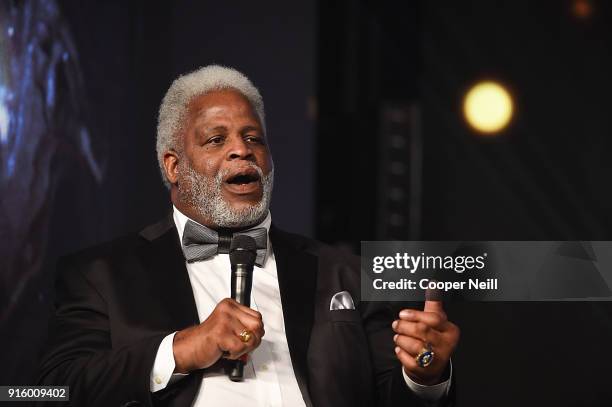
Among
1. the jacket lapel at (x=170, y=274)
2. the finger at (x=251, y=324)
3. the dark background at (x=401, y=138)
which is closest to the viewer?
the finger at (x=251, y=324)

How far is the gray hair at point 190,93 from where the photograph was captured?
2445 mm

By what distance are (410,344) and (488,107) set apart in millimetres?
1603

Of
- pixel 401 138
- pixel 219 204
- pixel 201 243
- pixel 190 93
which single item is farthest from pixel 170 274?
pixel 401 138

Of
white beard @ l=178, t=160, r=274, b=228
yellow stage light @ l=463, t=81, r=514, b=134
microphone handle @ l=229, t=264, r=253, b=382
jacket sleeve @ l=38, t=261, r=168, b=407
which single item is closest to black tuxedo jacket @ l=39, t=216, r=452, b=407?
jacket sleeve @ l=38, t=261, r=168, b=407

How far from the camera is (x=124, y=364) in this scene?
205cm

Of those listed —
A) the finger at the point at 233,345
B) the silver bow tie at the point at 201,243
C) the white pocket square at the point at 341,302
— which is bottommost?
the finger at the point at 233,345

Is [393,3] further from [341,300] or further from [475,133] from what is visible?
[341,300]

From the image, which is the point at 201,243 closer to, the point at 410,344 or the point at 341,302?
the point at 341,302

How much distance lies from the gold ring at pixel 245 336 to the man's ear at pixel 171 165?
2.41 ft

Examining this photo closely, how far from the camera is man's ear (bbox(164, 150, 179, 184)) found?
2514mm

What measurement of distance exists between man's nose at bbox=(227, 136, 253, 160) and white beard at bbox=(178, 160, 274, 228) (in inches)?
1.1

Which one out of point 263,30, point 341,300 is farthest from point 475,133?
point 341,300

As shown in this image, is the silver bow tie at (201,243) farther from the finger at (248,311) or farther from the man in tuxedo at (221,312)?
the finger at (248,311)

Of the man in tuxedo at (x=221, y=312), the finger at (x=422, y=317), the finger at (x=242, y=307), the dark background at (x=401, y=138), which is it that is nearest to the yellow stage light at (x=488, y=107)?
the dark background at (x=401, y=138)
